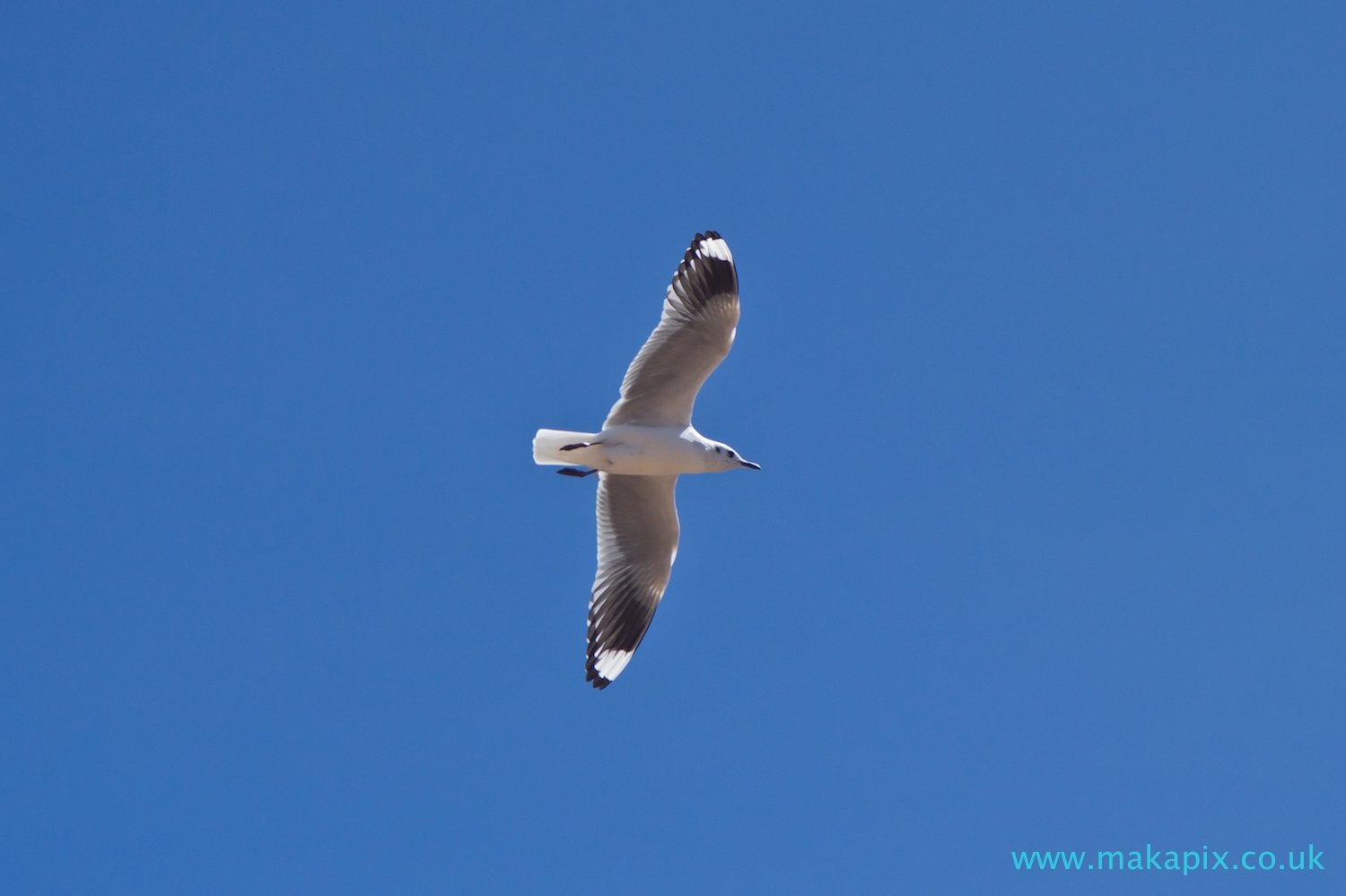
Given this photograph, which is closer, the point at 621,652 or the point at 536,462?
the point at 536,462

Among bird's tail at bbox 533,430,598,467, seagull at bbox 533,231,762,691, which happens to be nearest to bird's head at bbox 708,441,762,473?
seagull at bbox 533,231,762,691

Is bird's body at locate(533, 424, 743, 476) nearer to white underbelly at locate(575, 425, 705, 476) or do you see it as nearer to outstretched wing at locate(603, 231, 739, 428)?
white underbelly at locate(575, 425, 705, 476)

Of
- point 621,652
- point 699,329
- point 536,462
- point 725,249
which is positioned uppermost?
point 725,249

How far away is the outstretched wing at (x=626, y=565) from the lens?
8.48 meters

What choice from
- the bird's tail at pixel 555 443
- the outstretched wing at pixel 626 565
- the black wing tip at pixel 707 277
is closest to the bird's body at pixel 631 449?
the bird's tail at pixel 555 443

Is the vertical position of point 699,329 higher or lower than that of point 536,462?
higher

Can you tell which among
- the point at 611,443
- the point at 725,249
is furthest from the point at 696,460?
the point at 725,249

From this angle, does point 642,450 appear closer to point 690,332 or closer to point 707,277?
point 690,332

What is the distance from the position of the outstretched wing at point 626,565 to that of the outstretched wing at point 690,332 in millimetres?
732

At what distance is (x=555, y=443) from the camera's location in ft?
26.0

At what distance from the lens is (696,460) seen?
8.09 meters

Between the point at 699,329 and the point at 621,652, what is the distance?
2302 mm

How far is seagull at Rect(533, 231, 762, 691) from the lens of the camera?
7.84 m

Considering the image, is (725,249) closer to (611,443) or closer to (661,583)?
(611,443)
